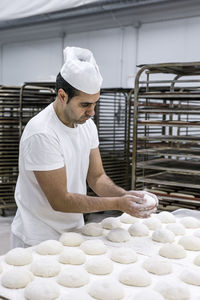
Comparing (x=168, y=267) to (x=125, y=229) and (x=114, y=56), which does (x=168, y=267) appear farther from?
(x=114, y=56)

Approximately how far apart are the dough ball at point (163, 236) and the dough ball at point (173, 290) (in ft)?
1.36

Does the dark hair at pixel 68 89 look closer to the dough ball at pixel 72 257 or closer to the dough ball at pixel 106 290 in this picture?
the dough ball at pixel 72 257

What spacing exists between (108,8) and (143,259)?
4.50 meters

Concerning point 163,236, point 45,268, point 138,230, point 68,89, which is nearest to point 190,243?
point 163,236

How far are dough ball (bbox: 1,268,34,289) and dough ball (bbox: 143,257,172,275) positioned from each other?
431 mm

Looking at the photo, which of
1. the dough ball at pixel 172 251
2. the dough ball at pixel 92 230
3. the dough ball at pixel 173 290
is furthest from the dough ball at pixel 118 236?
the dough ball at pixel 173 290

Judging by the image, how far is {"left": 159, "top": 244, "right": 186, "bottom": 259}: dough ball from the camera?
143 centimetres

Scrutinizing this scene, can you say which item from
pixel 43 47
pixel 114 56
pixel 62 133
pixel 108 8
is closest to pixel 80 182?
pixel 62 133

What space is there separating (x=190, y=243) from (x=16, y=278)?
30.1 inches

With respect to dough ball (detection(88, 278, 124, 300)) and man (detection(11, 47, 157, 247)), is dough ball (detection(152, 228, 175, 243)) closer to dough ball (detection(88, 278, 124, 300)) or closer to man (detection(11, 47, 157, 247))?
man (detection(11, 47, 157, 247))

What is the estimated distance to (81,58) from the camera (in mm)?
1701

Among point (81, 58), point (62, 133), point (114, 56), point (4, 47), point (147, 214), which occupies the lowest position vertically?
point (147, 214)

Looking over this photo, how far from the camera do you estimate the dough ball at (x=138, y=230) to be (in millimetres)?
1662

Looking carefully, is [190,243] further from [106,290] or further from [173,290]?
[106,290]
